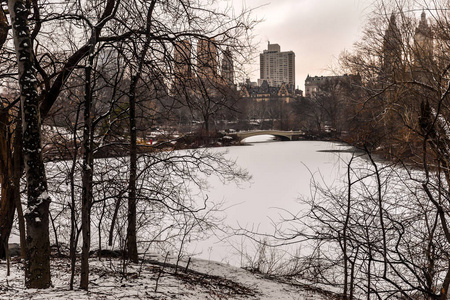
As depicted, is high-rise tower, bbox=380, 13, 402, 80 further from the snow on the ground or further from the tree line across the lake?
the snow on the ground

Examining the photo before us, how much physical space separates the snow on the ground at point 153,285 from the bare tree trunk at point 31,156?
0.82ft

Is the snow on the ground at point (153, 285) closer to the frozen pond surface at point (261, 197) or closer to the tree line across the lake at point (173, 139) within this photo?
the tree line across the lake at point (173, 139)

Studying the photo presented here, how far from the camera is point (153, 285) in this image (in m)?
4.30

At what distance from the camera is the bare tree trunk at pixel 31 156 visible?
3.12 meters

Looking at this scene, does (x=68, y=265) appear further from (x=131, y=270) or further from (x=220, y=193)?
(x=220, y=193)

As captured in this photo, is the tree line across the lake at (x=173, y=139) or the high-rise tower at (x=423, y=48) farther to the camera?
the high-rise tower at (x=423, y=48)

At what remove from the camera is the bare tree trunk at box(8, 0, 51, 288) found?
3.12 metres

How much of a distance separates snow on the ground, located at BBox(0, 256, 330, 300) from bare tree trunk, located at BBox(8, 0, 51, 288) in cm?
25

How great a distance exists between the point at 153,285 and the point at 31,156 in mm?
2281

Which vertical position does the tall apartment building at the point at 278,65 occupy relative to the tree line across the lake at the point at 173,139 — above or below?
above

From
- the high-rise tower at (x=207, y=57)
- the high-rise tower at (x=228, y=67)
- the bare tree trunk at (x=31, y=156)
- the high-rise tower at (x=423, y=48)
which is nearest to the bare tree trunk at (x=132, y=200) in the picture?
the high-rise tower at (x=207, y=57)

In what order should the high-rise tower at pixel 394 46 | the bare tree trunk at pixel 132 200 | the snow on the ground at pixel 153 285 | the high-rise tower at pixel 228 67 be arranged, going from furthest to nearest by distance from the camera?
the high-rise tower at pixel 228 67
the bare tree trunk at pixel 132 200
the high-rise tower at pixel 394 46
the snow on the ground at pixel 153 285

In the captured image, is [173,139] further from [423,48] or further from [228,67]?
[423,48]

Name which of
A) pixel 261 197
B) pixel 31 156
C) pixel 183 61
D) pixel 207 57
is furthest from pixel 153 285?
pixel 261 197
